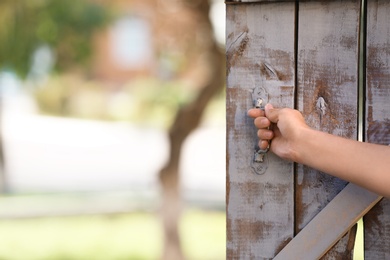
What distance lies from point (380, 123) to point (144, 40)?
27.7 meters

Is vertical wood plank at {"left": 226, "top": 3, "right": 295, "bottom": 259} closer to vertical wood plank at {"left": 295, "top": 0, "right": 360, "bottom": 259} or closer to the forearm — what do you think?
vertical wood plank at {"left": 295, "top": 0, "right": 360, "bottom": 259}

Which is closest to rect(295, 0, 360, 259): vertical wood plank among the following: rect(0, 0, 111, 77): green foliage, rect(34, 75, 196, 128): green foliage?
rect(0, 0, 111, 77): green foliage

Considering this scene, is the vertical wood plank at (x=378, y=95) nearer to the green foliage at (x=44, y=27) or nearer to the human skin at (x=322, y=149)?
the human skin at (x=322, y=149)

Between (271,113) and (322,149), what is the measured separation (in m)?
0.20

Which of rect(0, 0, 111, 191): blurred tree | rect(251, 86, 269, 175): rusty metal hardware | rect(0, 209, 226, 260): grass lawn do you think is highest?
rect(0, 0, 111, 191): blurred tree

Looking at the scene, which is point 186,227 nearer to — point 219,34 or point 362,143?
point 219,34

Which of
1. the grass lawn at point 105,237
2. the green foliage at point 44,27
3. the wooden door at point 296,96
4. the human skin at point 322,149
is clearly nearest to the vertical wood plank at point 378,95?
→ the wooden door at point 296,96

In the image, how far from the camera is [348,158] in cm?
195

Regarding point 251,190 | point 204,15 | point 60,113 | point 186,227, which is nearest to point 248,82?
point 251,190

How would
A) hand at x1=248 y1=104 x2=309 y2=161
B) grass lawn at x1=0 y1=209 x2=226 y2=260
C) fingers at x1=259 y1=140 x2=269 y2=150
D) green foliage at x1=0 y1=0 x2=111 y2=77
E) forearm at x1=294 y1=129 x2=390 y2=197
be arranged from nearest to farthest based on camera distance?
forearm at x1=294 y1=129 x2=390 y2=197 → hand at x1=248 y1=104 x2=309 y2=161 → fingers at x1=259 y1=140 x2=269 y2=150 → green foliage at x1=0 y1=0 x2=111 y2=77 → grass lawn at x1=0 y1=209 x2=226 y2=260

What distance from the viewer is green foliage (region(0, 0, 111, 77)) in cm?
892

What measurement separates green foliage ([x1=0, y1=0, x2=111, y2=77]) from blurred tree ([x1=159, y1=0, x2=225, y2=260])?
1643 millimetres

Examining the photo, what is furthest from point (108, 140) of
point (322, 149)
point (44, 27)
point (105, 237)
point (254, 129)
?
point (322, 149)

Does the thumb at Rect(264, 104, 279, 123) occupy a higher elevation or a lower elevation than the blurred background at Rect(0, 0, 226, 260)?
higher
